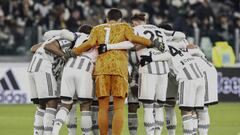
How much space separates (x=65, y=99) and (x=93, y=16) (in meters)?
12.7

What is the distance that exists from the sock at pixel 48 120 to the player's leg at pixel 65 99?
1.41 ft

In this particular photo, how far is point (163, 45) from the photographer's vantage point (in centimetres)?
1534

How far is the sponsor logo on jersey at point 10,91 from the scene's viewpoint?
84.6ft

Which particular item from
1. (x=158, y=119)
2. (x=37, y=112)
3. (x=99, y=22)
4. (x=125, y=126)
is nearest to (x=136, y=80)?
(x=158, y=119)

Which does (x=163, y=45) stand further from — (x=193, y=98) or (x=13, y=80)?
(x=13, y=80)

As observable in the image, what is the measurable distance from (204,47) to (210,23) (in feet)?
4.13

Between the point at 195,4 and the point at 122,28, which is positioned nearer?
the point at 122,28

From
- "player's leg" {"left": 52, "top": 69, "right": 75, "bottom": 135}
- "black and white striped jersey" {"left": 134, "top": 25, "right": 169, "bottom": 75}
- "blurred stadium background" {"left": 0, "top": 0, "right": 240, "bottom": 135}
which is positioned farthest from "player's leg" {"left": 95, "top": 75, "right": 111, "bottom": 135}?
"blurred stadium background" {"left": 0, "top": 0, "right": 240, "bottom": 135}

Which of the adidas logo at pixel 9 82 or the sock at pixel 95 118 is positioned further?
the adidas logo at pixel 9 82

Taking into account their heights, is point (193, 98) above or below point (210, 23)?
below

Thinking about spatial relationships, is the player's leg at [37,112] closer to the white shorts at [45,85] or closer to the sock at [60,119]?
the white shorts at [45,85]

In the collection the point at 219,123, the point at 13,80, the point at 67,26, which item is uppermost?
the point at 67,26

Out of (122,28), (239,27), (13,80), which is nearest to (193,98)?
(122,28)

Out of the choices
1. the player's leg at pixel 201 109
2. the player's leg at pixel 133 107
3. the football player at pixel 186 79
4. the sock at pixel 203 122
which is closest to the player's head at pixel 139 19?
the football player at pixel 186 79
